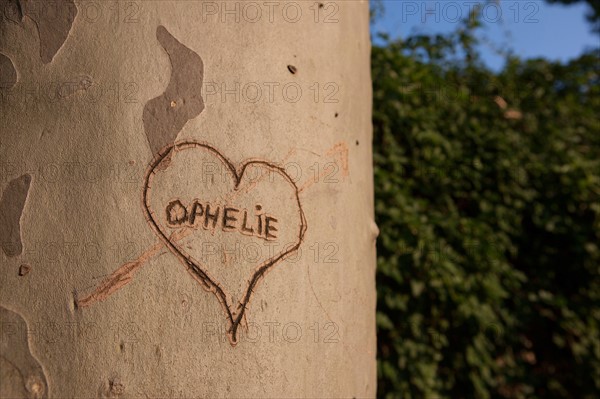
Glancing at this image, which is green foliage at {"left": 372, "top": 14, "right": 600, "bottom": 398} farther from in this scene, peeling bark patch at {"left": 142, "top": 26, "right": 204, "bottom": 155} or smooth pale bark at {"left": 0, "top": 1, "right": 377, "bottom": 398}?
peeling bark patch at {"left": 142, "top": 26, "right": 204, "bottom": 155}

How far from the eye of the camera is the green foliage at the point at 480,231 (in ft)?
9.60

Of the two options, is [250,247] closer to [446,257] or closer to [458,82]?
[446,257]

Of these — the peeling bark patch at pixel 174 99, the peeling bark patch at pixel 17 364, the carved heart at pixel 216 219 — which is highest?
the peeling bark patch at pixel 174 99

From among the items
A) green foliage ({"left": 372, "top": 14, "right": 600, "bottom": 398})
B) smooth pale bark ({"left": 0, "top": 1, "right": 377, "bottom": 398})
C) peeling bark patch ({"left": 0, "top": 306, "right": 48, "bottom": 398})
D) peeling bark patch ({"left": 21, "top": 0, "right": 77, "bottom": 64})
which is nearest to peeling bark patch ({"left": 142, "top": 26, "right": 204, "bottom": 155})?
smooth pale bark ({"left": 0, "top": 1, "right": 377, "bottom": 398})

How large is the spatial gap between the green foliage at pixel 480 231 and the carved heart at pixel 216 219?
1844 millimetres

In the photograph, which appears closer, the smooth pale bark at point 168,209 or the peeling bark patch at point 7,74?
the smooth pale bark at point 168,209

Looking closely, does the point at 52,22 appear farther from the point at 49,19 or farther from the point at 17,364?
the point at 17,364

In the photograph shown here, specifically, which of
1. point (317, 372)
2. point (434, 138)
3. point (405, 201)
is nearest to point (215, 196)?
point (317, 372)

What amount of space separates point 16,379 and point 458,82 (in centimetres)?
328

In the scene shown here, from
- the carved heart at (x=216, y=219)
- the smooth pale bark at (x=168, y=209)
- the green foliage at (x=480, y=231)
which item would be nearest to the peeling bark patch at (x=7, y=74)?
the smooth pale bark at (x=168, y=209)

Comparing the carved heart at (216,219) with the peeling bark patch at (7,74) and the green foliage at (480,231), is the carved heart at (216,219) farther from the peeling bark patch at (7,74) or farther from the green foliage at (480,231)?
the green foliage at (480,231)

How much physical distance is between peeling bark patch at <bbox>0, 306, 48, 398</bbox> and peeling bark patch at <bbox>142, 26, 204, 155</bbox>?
1.32ft

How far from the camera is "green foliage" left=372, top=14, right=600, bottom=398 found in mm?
2926

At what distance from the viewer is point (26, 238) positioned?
3.34 feet
